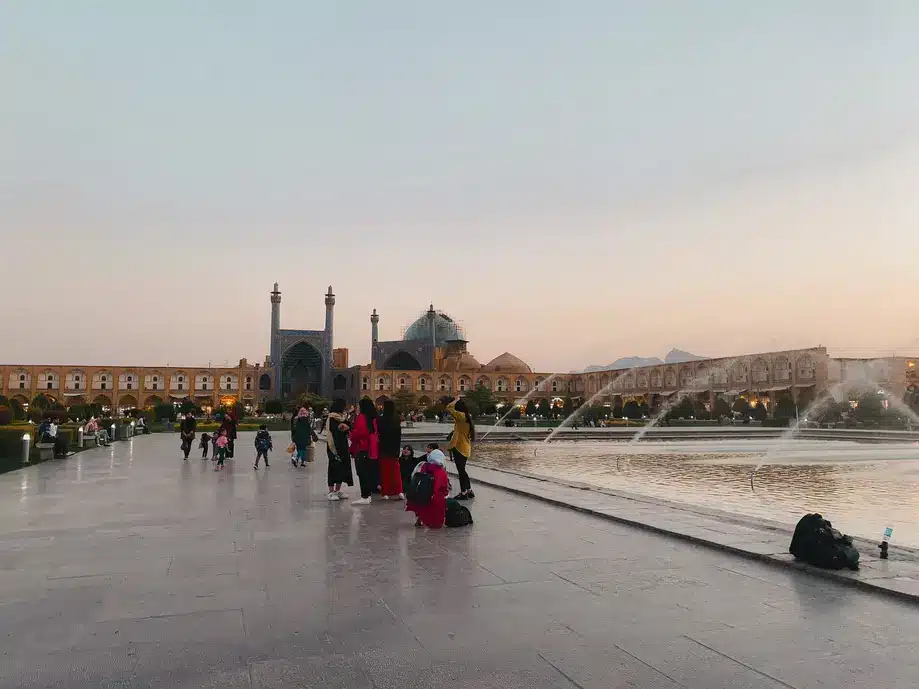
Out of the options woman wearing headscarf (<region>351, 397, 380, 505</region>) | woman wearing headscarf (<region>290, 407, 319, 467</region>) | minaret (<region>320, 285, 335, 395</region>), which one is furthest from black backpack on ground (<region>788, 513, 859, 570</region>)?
minaret (<region>320, 285, 335, 395</region>)

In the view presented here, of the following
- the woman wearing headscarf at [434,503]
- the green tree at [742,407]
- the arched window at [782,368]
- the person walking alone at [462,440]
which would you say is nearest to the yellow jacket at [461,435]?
the person walking alone at [462,440]

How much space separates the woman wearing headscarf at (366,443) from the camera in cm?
800

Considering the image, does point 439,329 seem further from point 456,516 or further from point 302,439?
point 456,516

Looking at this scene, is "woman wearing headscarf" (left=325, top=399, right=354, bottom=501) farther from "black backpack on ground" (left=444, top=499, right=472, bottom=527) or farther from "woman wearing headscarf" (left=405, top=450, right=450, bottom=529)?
"black backpack on ground" (left=444, top=499, right=472, bottom=527)

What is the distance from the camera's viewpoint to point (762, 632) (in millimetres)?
3348

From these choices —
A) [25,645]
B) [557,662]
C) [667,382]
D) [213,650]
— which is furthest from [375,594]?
[667,382]

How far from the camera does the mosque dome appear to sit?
283ft

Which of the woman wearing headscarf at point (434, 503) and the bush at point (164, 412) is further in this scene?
the bush at point (164, 412)

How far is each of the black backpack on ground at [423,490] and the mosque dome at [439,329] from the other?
7871 centimetres

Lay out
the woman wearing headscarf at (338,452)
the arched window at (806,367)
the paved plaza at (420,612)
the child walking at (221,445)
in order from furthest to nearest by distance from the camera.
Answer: the arched window at (806,367)
the child walking at (221,445)
the woman wearing headscarf at (338,452)
the paved plaza at (420,612)

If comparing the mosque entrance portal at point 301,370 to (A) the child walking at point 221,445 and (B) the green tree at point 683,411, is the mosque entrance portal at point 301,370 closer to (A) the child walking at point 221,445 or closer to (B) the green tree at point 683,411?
(B) the green tree at point 683,411

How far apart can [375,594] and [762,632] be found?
2.09 meters

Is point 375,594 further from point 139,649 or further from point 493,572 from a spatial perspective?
point 139,649

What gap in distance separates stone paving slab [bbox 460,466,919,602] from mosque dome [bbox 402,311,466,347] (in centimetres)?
7691
